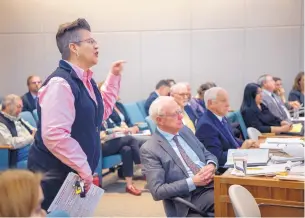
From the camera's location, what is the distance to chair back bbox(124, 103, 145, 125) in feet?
20.3

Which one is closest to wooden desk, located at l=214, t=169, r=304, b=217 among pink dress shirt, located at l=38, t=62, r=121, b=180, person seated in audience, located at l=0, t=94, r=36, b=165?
pink dress shirt, located at l=38, t=62, r=121, b=180

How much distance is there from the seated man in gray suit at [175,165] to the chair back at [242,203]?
544 mm

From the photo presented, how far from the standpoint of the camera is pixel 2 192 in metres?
1.34

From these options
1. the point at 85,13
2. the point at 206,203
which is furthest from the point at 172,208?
the point at 85,13

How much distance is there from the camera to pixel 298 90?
7309mm

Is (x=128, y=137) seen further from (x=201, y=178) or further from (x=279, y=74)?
(x=279, y=74)

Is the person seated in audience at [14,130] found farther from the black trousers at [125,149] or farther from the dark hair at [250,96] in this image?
the dark hair at [250,96]

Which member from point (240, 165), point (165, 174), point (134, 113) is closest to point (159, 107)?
point (165, 174)

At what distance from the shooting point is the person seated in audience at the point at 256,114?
5668mm

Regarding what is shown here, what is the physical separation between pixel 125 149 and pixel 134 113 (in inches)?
48.6

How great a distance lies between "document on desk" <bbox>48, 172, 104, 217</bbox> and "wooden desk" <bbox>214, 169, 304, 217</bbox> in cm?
68

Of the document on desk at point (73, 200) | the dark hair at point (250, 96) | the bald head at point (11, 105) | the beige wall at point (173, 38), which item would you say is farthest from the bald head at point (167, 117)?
the beige wall at point (173, 38)

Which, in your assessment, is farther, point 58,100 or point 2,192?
point 58,100

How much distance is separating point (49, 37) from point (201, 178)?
19.5 feet
